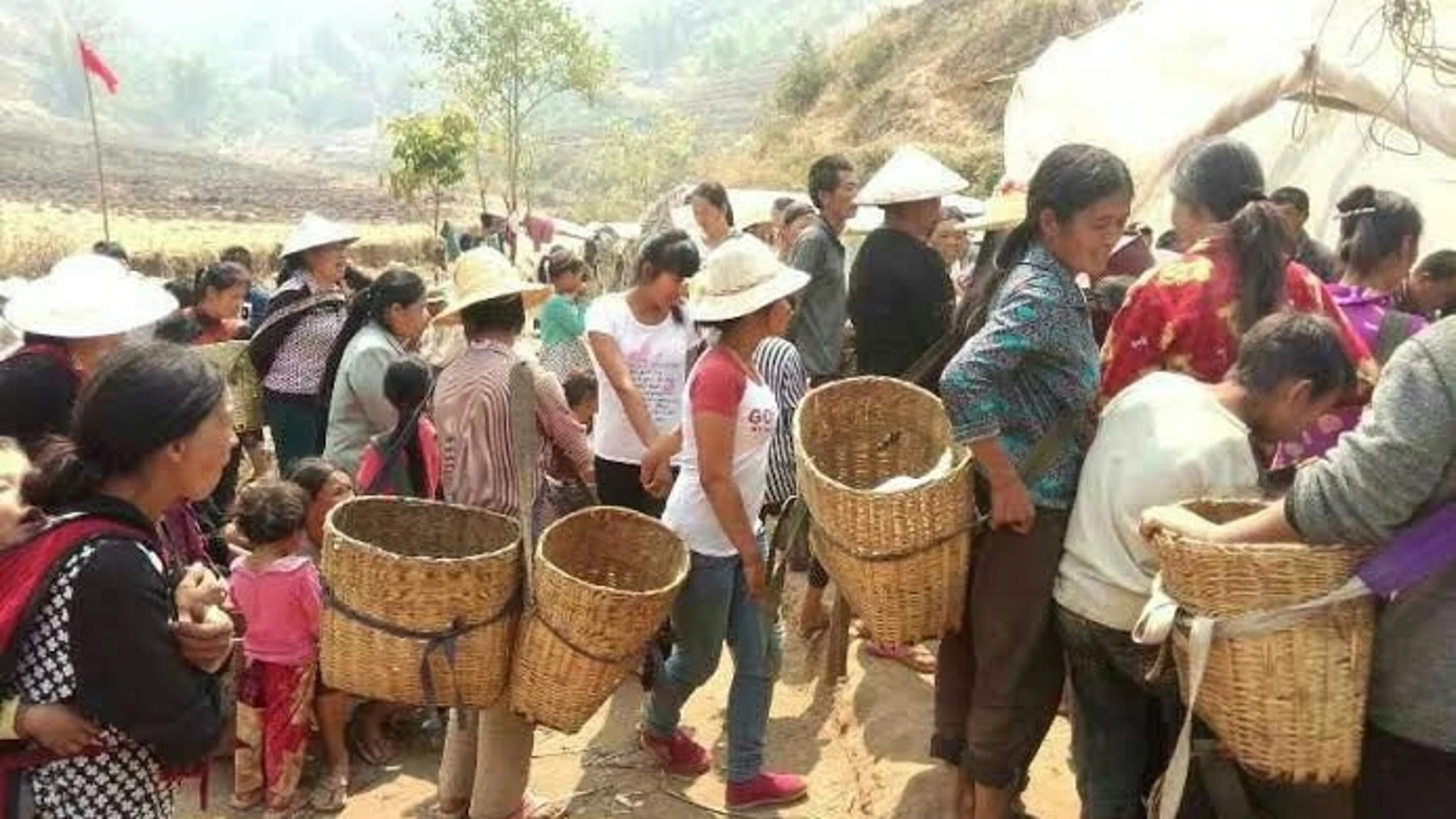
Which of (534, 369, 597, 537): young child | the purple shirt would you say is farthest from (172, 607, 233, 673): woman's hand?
the purple shirt

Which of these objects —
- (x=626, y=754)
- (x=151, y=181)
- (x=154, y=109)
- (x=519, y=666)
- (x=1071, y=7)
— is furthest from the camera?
(x=154, y=109)

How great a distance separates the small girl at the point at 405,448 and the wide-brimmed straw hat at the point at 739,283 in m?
1.19

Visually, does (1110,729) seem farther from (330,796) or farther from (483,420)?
(330,796)

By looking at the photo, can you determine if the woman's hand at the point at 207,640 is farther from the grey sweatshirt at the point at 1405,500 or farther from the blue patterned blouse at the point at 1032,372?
the grey sweatshirt at the point at 1405,500

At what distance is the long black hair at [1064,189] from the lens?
9.36 ft

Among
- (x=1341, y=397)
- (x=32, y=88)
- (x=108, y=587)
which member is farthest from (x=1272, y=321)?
(x=32, y=88)

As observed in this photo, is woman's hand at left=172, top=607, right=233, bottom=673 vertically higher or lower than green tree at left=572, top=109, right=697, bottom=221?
higher

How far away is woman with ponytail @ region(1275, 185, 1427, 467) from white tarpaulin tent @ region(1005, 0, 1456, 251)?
1.03m

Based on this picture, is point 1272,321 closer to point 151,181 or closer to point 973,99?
point 973,99

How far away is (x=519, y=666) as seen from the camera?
10.8 ft

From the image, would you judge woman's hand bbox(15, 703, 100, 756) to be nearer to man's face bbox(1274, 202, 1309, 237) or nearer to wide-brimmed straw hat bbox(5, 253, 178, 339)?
wide-brimmed straw hat bbox(5, 253, 178, 339)

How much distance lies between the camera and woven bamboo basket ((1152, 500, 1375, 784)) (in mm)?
2143

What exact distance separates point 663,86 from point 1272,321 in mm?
148215

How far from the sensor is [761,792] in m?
3.91
